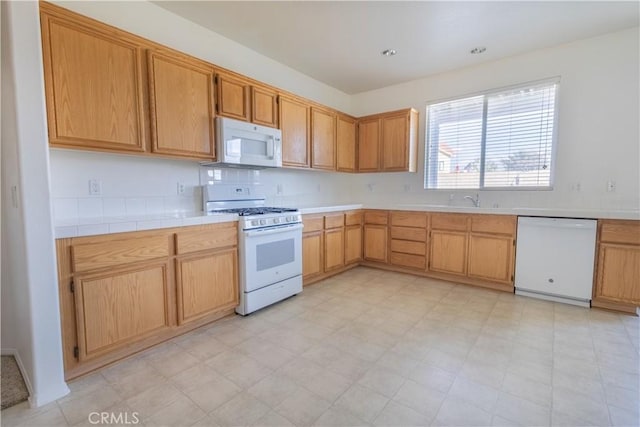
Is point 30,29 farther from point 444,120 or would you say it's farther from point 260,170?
point 444,120

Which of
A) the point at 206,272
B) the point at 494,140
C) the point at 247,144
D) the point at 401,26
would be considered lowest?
the point at 206,272

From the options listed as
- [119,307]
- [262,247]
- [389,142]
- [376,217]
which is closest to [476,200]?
[376,217]

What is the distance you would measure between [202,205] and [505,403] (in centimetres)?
275

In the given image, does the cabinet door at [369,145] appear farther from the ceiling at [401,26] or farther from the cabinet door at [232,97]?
the cabinet door at [232,97]

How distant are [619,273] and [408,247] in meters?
1.98

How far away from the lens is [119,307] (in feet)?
6.35

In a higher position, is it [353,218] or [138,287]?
[353,218]

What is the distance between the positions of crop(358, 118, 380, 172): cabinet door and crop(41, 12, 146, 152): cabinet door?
3042 millimetres

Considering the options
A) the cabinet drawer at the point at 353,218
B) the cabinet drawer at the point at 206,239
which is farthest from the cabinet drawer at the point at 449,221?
the cabinet drawer at the point at 206,239

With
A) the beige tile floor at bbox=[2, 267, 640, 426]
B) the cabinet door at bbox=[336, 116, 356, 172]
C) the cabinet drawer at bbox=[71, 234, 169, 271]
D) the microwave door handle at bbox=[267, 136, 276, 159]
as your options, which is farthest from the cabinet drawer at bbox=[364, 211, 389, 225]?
the cabinet drawer at bbox=[71, 234, 169, 271]

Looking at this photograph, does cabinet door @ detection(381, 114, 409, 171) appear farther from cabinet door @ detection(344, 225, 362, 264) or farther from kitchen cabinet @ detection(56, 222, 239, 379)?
kitchen cabinet @ detection(56, 222, 239, 379)

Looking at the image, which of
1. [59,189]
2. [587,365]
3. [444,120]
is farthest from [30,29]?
[444,120]

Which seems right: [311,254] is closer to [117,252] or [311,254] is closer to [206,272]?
[206,272]

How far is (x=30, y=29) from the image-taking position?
1523 millimetres
